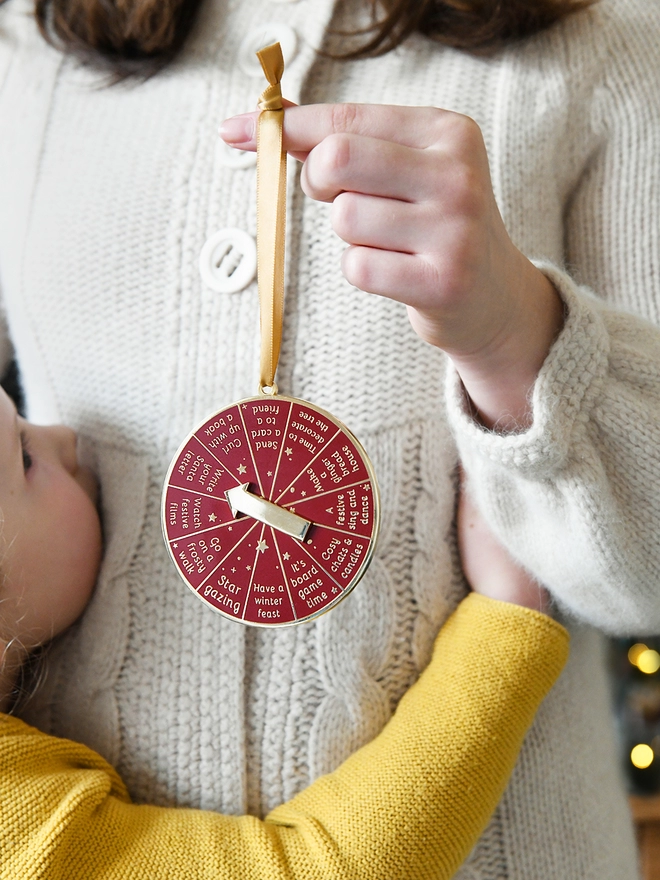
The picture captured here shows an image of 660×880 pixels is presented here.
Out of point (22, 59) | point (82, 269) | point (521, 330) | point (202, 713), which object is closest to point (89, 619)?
point (202, 713)

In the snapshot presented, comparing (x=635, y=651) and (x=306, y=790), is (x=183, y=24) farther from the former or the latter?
(x=635, y=651)

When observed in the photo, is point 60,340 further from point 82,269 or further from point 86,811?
point 86,811

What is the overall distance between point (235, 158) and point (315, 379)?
0.25 m

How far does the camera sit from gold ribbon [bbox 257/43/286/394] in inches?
20.5

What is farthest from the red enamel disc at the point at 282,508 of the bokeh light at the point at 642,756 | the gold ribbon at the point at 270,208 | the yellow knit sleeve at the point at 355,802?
the bokeh light at the point at 642,756

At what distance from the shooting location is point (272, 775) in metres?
0.69

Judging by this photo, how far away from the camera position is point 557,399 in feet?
1.81

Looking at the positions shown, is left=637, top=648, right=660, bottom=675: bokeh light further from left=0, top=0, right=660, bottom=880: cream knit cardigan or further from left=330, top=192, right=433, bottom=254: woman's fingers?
left=330, top=192, right=433, bottom=254: woman's fingers

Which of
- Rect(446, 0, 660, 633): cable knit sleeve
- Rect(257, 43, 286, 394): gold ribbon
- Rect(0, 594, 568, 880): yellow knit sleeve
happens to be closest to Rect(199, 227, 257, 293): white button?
Rect(257, 43, 286, 394): gold ribbon

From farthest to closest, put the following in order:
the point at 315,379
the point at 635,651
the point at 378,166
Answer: the point at 635,651
the point at 315,379
the point at 378,166

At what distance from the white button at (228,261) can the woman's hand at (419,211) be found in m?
0.20

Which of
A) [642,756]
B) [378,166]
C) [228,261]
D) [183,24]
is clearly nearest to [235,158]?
[228,261]

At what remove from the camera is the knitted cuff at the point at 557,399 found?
0.54 m

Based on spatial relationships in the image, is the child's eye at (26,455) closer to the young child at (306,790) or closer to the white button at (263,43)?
the young child at (306,790)
